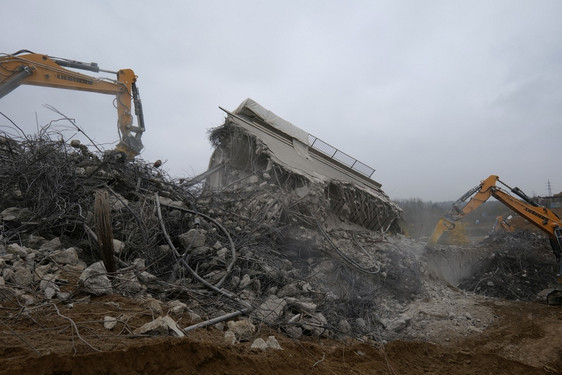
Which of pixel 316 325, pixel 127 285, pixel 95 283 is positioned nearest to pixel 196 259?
pixel 127 285

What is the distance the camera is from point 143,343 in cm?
235

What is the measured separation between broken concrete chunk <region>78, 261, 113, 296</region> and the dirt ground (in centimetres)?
10

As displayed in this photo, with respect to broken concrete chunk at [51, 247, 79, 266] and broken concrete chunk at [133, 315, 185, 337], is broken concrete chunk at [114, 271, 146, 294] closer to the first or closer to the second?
broken concrete chunk at [51, 247, 79, 266]

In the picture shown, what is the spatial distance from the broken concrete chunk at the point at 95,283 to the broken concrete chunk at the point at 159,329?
2.59ft

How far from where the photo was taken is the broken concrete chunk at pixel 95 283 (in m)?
3.19

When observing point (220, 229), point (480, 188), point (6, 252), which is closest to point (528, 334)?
point (220, 229)

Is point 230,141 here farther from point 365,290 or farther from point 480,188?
point 480,188

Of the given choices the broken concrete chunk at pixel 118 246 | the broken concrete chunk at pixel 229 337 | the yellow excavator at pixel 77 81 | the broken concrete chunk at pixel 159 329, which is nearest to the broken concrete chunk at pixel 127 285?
the broken concrete chunk at pixel 118 246

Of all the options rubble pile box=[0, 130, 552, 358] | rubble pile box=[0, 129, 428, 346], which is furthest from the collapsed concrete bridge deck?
rubble pile box=[0, 129, 428, 346]

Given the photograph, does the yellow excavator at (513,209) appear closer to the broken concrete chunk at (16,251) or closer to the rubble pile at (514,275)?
the rubble pile at (514,275)

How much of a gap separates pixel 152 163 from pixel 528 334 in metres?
7.04

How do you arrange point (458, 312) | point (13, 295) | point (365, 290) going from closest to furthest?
point (13, 295)
point (365, 290)
point (458, 312)

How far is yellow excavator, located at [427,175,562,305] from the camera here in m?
9.49

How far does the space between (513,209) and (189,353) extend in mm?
11000
